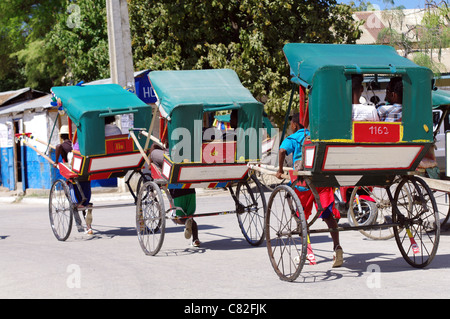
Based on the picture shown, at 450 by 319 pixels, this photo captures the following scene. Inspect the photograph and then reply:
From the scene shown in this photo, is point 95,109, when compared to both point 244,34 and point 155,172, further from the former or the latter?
point 244,34

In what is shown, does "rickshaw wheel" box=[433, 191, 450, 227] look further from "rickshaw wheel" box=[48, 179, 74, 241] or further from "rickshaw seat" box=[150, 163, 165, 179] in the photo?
"rickshaw wheel" box=[48, 179, 74, 241]

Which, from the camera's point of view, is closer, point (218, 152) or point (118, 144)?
point (218, 152)

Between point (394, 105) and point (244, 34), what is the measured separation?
14.4 metres

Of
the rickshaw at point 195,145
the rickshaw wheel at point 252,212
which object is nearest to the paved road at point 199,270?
the rickshaw wheel at point 252,212

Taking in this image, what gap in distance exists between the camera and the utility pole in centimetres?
1920

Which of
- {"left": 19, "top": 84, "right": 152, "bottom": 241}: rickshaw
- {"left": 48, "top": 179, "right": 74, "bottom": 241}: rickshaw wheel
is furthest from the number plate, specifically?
{"left": 48, "top": 179, "right": 74, "bottom": 241}: rickshaw wheel

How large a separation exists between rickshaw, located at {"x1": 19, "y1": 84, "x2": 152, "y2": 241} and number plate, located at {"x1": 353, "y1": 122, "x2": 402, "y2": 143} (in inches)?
168

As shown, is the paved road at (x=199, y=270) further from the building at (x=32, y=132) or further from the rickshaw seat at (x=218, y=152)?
the building at (x=32, y=132)

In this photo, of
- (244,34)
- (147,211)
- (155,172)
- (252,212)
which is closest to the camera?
(147,211)

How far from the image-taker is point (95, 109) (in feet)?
35.2

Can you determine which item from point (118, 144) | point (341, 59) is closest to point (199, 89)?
point (118, 144)

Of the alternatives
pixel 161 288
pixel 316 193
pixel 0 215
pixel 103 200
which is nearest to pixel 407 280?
pixel 316 193

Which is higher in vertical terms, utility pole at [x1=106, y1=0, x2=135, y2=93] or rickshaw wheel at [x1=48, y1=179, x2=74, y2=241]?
utility pole at [x1=106, y1=0, x2=135, y2=93]
